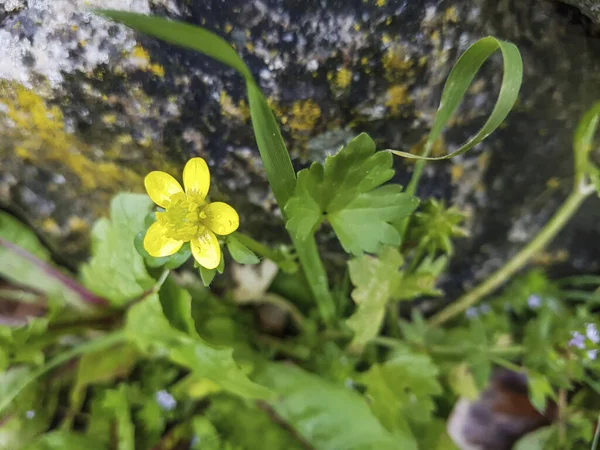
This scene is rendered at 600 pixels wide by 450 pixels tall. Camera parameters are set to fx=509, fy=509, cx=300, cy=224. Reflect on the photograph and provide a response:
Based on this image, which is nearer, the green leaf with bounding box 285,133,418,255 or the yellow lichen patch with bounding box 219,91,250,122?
the green leaf with bounding box 285,133,418,255

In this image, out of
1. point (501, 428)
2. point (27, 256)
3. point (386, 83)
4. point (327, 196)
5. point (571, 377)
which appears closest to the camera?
point (327, 196)

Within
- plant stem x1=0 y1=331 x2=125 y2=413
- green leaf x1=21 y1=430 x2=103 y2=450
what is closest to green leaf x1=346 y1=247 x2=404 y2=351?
plant stem x1=0 y1=331 x2=125 y2=413

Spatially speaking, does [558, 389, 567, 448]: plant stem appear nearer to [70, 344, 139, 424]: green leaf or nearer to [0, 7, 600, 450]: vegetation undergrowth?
[0, 7, 600, 450]: vegetation undergrowth

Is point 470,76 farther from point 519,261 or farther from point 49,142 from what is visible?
point 49,142

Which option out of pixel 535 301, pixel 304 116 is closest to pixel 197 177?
pixel 304 116

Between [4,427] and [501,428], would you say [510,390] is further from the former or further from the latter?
[4,427]

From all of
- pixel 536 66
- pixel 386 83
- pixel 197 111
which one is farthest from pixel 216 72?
pixel 536 66

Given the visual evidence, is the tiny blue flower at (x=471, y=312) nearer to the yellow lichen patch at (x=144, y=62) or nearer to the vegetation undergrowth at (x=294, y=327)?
the vegetation undergrowth at (x=294, y=327)
